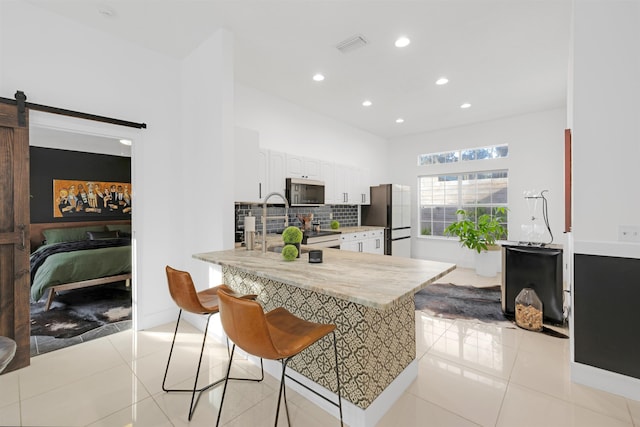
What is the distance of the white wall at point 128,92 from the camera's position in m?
2.47

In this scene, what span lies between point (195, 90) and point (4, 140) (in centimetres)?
170

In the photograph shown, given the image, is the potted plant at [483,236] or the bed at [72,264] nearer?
the bed at [72,264]

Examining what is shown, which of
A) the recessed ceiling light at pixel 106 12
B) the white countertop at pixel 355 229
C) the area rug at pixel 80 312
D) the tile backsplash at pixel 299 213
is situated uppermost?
the recessed ceiling light at pixel 106 12

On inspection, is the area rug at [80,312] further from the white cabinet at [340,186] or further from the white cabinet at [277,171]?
the white cabinet at [340,186]

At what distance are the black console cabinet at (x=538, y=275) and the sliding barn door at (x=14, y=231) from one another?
16.1 feet

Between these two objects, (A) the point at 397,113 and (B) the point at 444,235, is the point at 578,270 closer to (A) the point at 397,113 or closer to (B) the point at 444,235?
(A) the point at 397,113

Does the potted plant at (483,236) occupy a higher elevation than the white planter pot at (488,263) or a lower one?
higher

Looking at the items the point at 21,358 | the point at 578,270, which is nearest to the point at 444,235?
the point at 578,270

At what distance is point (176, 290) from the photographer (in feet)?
6.50

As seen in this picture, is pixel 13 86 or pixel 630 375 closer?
pixel 630 375

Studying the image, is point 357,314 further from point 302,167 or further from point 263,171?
point 302,167

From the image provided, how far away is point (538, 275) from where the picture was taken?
326 centimetres

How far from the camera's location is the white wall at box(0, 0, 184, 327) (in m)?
2.47

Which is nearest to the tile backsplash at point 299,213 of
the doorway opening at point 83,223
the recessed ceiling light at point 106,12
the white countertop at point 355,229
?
the white countertop at point 355,229
